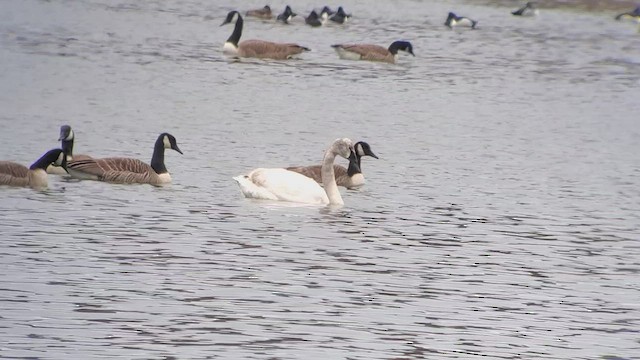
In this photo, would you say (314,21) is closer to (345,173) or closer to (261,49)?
(261,49)

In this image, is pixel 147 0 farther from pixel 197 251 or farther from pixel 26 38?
pixel 197 251

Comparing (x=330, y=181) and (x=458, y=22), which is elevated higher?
(x=330, y=181)

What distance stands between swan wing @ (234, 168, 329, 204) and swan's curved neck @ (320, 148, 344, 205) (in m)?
0.15

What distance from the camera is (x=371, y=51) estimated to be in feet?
144

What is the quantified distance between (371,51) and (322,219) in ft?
82.2

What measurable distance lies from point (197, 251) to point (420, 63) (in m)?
30.2

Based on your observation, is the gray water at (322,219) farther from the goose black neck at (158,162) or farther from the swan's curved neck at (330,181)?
the goose black neck at (158,162)

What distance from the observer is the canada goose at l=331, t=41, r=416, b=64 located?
43.8 metres

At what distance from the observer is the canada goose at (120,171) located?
21141 millimetres

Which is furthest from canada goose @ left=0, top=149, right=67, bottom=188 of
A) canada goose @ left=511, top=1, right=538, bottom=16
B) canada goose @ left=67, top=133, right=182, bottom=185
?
canada goose @ left=511, top=1, right=538, bottom=16

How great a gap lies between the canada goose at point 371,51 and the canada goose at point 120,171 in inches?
896

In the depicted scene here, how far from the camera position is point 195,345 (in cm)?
1194

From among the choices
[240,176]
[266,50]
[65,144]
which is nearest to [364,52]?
[266,50]

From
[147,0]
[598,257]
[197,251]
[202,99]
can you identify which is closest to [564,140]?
[202,99]
